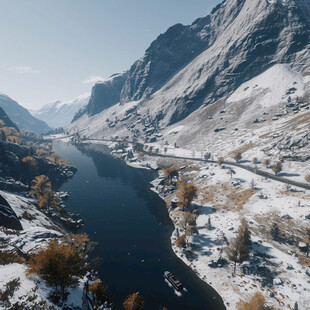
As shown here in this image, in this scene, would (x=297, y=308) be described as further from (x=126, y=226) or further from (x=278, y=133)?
(x=278, y=133)

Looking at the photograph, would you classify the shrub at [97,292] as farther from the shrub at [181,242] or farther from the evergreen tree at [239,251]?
the evergreen tree at [239,251]

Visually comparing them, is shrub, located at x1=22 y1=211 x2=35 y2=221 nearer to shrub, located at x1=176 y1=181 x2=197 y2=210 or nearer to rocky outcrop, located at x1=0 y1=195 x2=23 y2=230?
rocky outcrop, located at x1=0 y1=195 x2=23 y2=230

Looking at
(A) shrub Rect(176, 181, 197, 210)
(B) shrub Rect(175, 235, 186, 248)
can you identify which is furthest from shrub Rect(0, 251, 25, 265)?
(A) shrub Rect(176, 181, 197, 210)

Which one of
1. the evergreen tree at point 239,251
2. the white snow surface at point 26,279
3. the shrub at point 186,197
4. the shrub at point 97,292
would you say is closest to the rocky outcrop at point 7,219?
the white snow surface at point 26,279

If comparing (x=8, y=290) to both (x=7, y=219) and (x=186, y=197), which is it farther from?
(x=186, y=197)

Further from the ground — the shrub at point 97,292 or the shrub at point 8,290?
the shrub at point 8,290

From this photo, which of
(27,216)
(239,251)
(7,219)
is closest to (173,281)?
(239,251)
